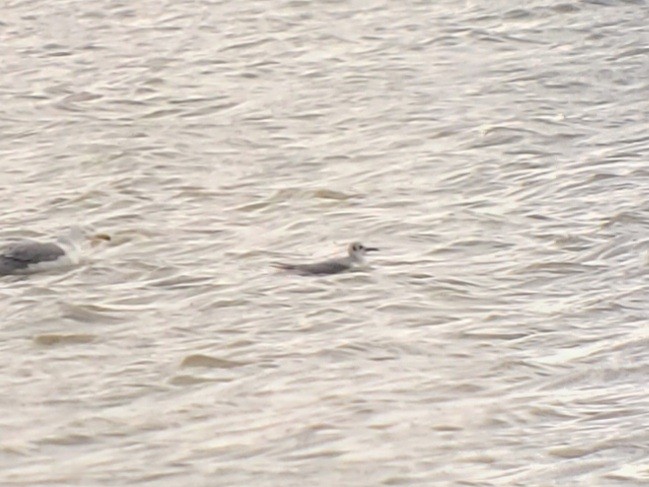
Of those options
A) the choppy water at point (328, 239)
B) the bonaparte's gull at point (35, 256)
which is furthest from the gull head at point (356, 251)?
the bonaparte's gull at point (35, 256)

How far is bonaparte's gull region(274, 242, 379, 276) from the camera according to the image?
31.2 feet

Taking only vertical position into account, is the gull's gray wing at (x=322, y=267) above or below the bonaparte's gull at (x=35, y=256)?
below

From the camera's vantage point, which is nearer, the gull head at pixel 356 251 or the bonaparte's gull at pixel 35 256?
the bonaparte's gull at pixel 35 256

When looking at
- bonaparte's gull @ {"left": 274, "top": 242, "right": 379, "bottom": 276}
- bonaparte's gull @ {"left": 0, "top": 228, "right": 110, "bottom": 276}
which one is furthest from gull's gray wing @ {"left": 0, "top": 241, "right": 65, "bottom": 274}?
bonaparte's gull @ {"left": 274, "top": 242, "right": 379, "bottom": 276}

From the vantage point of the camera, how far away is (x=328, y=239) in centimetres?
1038

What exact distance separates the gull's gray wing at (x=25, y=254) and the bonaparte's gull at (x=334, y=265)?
127 centimetres

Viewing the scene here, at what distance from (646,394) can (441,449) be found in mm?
1072

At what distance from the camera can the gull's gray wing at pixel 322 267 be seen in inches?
373

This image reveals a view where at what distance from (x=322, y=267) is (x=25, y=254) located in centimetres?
165

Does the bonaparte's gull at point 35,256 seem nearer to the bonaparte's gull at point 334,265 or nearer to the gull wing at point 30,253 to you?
the gull wing at point 30,253

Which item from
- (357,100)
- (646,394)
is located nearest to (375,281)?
(646,394)

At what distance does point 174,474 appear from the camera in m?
6.89

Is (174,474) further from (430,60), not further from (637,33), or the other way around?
(637,33)

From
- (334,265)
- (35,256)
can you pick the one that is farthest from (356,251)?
(35,256)
